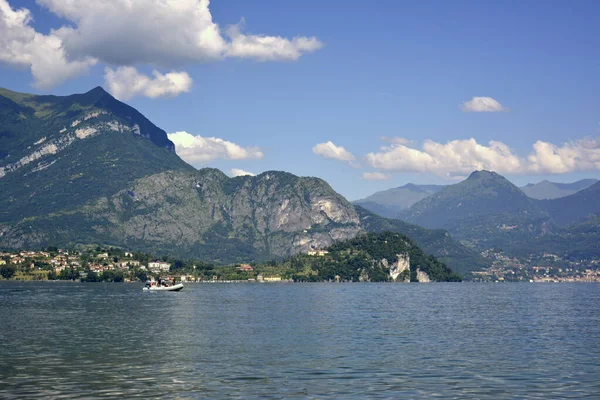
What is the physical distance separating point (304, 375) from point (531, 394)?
1837 cm

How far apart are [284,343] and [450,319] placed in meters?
47.9

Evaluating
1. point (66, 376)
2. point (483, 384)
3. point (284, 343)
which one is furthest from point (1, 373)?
point (483, 384)

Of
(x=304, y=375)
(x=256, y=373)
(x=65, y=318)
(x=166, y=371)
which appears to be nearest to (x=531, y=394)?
(x=304, y=375)

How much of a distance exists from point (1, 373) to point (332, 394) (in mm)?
29129

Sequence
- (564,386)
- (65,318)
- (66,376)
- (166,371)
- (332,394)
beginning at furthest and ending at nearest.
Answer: (65,318), (166,371), (66,376), (564,386), (332,394)

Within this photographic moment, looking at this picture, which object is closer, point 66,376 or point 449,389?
point 449,389

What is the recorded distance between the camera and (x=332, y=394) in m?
49.2

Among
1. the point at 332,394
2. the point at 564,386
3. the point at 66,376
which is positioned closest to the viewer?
the point at 332,394

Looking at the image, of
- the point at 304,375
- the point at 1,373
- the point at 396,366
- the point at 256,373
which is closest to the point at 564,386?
the point at 396,366

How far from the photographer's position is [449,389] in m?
51.5

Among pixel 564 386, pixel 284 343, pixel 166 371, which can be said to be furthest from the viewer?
pixel 284 343

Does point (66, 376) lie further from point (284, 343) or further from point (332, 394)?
point (284, 343)

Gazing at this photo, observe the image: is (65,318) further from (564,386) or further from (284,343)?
(564,386)

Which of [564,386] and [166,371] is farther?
[166,371]
